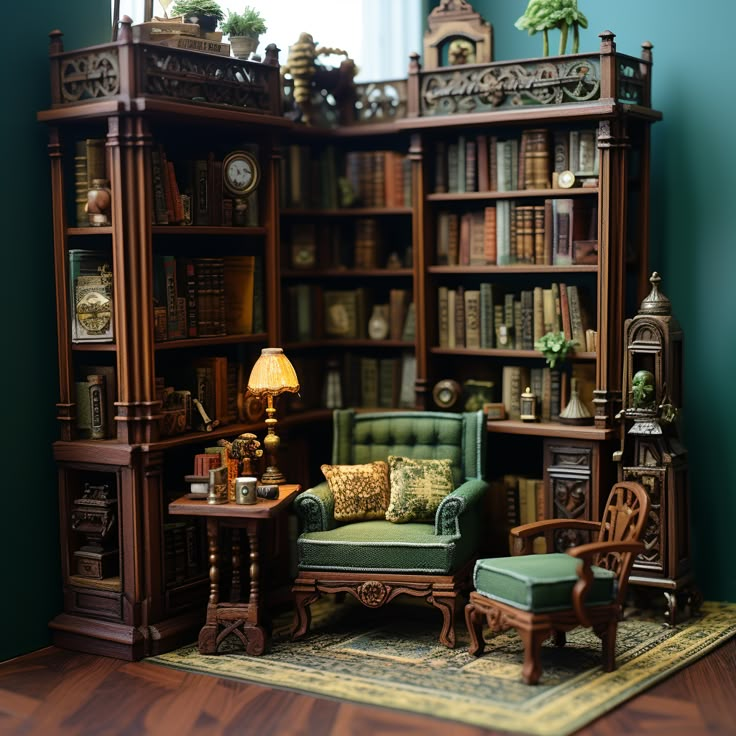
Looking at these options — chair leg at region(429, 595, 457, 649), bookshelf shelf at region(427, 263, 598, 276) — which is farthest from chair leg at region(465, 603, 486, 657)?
bookshelf shelf at region(427, 263, 598, 276)

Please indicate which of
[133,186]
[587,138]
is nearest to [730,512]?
[587,138]

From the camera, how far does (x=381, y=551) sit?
18.3 feet

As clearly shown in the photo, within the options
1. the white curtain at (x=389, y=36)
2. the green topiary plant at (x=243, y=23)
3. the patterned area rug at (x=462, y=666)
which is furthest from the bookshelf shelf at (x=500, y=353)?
the green topiary plant at (x=243, y=23)

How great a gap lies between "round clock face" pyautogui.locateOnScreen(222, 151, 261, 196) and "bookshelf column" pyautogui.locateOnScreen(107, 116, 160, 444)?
2.00ft

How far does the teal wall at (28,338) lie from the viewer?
549cm

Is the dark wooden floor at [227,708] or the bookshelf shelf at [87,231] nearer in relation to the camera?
the dark wooden floor at [227,708]

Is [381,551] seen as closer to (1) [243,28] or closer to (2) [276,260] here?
(2) [276,260]

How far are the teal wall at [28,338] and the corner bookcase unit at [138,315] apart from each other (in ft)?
0.27

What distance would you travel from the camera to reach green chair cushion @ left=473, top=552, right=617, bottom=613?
5.02 metres

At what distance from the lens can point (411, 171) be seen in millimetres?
6590

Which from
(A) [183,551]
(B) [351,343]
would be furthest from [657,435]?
(A) [183,551]

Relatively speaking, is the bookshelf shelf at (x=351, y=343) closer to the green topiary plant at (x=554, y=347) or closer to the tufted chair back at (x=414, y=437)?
the tufted chair back at (x=414, y=437)

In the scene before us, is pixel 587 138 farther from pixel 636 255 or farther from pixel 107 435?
pixel 107 435

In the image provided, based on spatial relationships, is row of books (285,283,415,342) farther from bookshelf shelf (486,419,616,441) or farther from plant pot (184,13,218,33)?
plant pot (184,13,218,33)
